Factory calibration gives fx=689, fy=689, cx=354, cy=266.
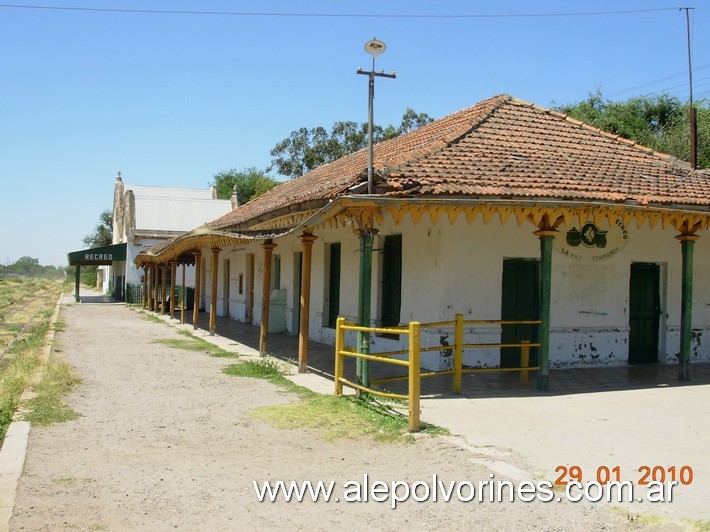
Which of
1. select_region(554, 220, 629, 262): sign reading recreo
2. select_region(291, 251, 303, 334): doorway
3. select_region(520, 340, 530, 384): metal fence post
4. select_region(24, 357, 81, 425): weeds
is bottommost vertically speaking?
select_region(24, 357, 81, 425): weeds

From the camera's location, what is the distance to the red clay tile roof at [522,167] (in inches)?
359

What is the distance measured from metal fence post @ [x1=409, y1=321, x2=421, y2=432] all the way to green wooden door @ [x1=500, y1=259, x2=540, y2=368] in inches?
176

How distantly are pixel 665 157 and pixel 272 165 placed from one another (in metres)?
37.7

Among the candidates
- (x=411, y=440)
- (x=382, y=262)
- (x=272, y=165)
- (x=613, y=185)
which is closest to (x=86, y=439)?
(x=411, y=440)

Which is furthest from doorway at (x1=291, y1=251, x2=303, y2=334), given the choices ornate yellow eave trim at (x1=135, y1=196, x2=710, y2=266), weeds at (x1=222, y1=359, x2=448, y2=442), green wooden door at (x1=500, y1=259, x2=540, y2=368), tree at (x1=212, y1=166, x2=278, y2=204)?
tree at (x1=212, y1=166, x2=278, y2=204)

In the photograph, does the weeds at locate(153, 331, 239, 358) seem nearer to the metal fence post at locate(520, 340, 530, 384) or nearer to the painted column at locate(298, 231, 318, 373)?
the painted column at locate(298, 231, 318, 373)

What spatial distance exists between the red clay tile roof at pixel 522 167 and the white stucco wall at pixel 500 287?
3.30 feet

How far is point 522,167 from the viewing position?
33.7ft

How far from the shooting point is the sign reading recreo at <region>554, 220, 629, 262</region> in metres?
11.1

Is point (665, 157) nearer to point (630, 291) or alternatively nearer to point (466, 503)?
point (630, 291)

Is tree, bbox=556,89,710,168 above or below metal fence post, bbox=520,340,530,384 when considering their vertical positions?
above

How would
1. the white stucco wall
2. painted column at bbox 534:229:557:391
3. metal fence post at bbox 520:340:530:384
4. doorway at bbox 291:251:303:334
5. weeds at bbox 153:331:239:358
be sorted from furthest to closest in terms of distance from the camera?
doorway at bbox 291:251:303:334 < weeds at bbox 153:331:239:358 < the white stucco wall < metal fence post at bbox 520:340:530:384 < painted column at bbox 534:229:557:391

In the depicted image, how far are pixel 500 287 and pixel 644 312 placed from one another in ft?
9.98

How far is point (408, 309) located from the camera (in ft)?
37.2
